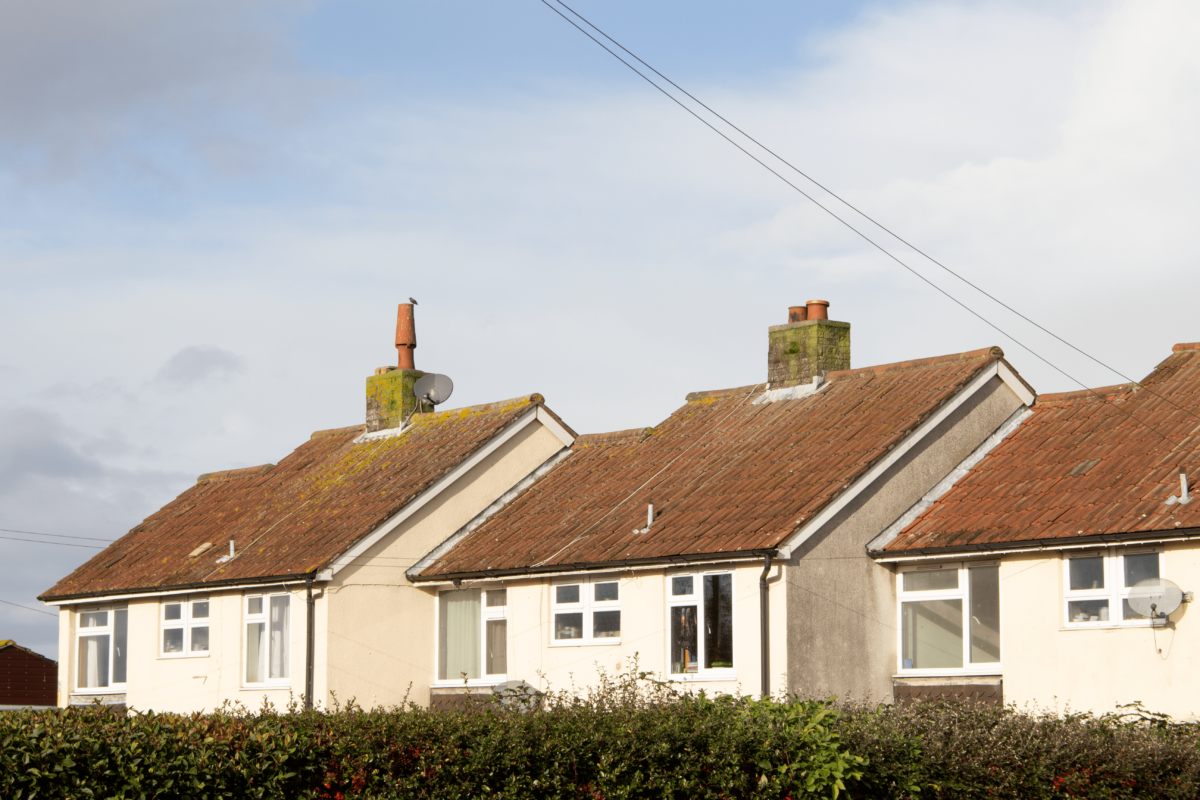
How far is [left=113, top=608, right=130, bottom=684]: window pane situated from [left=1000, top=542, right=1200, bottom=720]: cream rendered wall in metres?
17.2

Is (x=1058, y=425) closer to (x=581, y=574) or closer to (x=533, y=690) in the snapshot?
(x=581, y=574)

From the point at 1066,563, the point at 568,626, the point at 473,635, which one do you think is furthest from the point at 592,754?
the point at 473,635

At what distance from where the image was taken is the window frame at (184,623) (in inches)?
977

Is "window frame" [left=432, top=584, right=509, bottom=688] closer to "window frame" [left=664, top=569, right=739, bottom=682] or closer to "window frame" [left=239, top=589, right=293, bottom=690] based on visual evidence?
"window frame" [left=239, top=589, right=293, bottom=690]

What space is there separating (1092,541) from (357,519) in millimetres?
12320

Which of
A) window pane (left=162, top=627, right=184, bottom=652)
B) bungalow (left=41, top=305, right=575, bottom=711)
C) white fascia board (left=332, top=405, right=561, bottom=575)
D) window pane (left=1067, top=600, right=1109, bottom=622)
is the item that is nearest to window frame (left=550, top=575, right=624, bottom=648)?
bungalow (left=41, top=305, right=575, bottom=711)

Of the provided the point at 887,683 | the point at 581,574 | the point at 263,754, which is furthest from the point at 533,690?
the point at 263,754

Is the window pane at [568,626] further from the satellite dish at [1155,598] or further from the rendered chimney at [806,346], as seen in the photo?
the satellite dish at [1155,598]

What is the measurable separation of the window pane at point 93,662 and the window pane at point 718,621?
14.2 meters

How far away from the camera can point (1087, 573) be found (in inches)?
678

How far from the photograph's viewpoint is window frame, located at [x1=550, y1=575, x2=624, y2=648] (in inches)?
798

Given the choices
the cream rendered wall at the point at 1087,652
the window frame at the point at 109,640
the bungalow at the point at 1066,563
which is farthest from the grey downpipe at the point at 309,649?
the cream rendered wall at the point at 1087,652

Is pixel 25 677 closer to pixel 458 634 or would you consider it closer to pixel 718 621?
pixel 458 634

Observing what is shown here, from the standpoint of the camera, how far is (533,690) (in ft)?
69.1
